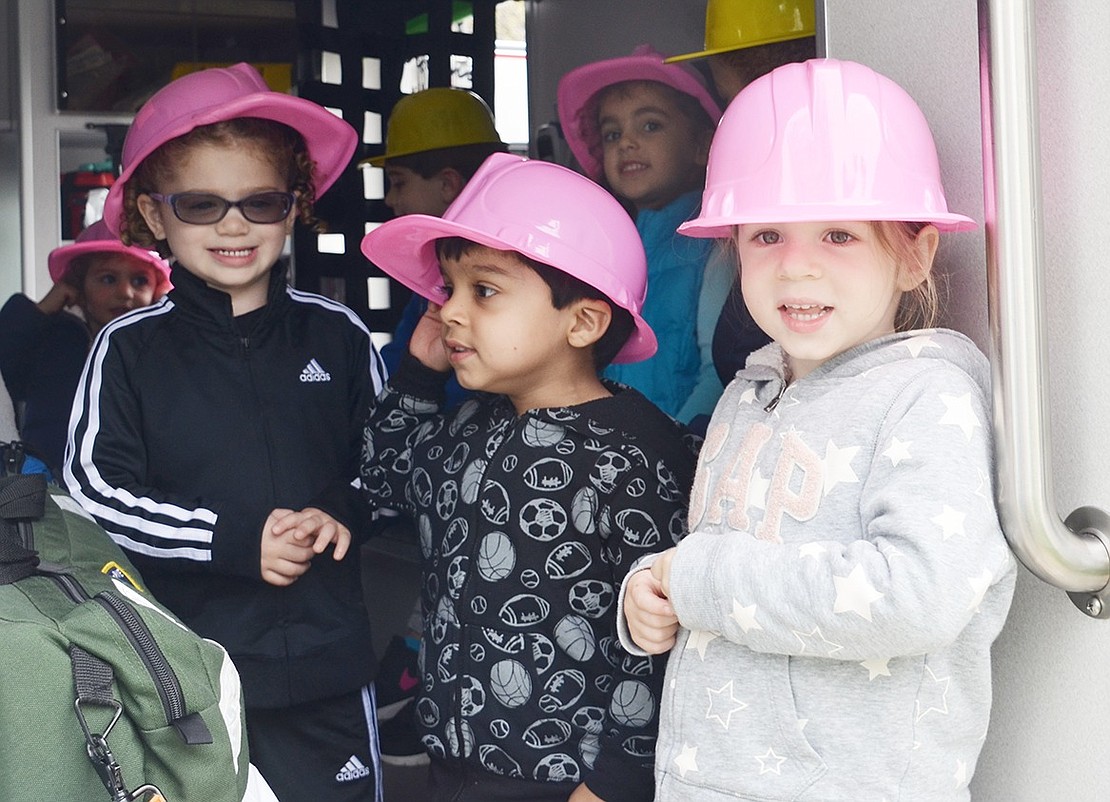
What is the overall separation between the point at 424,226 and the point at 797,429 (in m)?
0.65

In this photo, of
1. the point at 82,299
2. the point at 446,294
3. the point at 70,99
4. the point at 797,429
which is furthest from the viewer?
the point at 70,99

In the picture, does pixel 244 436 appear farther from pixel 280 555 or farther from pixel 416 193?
pixel 416 193

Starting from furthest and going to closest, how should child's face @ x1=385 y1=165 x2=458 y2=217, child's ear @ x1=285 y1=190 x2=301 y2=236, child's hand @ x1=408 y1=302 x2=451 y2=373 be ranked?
child's face @ x1=385 y1=165 x2=458 y2=217 < child's ear @ x1=285 y1=190 x2=301 y2=236 < child's hand @ x1=408 y1=302 x2=451 y2=373

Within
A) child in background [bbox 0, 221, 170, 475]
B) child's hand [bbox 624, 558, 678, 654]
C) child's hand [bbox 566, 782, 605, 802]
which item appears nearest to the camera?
child's hand [bbox 624, 558, 678, 654]

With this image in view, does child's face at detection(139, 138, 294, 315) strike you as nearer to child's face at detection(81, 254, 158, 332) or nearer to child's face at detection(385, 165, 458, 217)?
child's face at detection(385, 165, 458, 217)

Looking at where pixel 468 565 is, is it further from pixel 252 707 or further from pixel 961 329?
pixel 961 329

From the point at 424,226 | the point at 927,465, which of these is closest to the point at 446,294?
the point at 424,226

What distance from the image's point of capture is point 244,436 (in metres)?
2.02

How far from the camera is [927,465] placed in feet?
3.74

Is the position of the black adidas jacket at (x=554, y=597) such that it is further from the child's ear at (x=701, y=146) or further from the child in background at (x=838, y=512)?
the child's ear at (x=701, y=146)

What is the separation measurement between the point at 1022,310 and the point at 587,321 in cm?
73

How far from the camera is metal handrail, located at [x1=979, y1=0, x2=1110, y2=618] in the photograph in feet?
3.54

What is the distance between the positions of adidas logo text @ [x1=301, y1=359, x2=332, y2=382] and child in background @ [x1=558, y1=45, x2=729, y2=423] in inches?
22.3

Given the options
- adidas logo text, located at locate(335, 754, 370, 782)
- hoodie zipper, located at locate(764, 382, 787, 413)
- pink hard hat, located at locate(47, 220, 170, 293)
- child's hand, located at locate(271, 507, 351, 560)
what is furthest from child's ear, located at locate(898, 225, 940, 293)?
pink hard hat, located at locate(47, 220, 170, 293)
